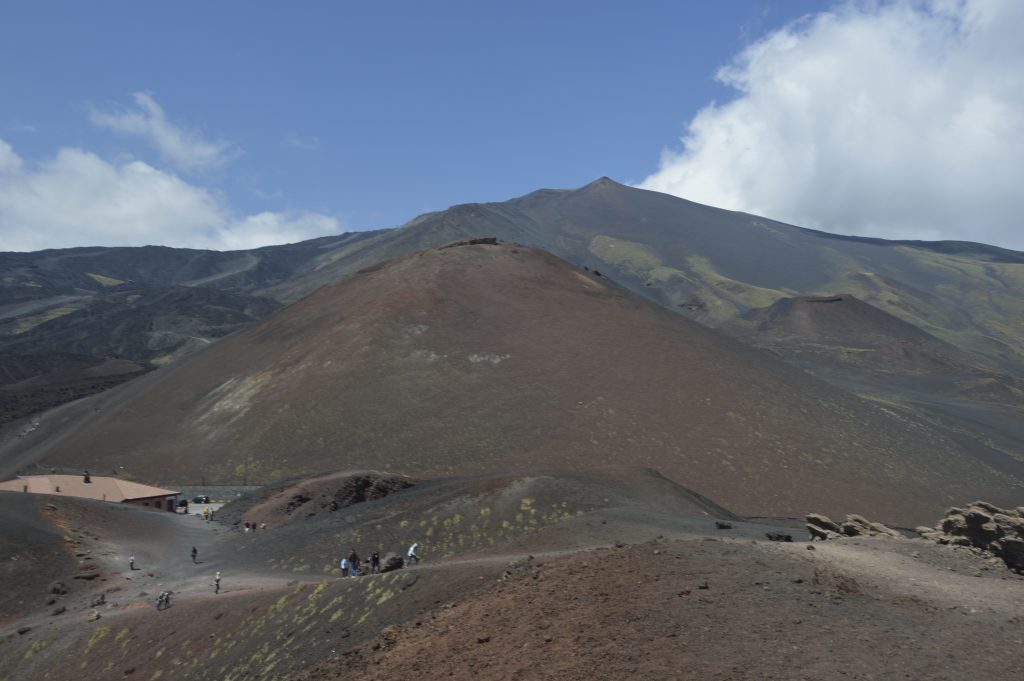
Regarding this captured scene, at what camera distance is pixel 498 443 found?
58.0 metres

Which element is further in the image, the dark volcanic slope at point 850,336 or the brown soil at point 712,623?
the dark volcanic slope at point 850,336

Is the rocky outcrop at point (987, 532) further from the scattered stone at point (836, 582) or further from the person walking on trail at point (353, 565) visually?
the person walking on trail at point (353, 565)

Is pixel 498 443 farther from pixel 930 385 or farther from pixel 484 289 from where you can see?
pixel 930 385

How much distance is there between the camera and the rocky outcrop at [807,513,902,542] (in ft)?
84.4

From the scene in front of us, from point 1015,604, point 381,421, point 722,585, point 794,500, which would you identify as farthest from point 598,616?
point 381,421

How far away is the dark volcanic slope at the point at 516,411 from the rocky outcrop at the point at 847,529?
82.2ft

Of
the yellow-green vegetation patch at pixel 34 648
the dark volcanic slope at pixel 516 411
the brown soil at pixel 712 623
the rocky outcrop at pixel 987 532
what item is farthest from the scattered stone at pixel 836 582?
the dark volcanic slope at pixel 516 411

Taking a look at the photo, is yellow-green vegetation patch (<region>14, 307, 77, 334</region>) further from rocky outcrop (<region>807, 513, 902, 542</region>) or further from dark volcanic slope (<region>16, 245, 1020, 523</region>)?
rocky outcrop (<region>807, 513, 902, 542</region>)

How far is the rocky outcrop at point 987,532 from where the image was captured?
832 inches

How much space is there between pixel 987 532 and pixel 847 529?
4786mm

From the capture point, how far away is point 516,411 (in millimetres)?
62594

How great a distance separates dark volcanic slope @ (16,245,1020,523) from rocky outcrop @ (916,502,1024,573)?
28.4 metres

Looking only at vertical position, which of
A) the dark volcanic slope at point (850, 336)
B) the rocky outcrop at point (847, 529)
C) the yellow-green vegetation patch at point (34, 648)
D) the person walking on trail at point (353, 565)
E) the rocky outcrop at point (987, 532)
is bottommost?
the yellow-green vegetation patch at point (34, 648)

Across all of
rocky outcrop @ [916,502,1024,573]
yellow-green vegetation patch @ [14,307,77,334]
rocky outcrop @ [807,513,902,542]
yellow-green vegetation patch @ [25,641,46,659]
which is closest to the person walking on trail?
yellow-green vegetation patch @ [25,641,46,659]
